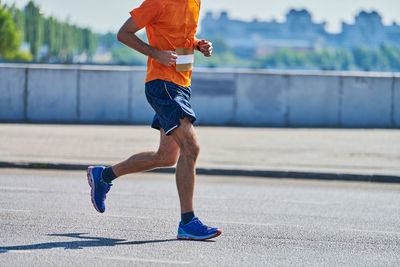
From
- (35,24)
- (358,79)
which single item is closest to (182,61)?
(358,79)

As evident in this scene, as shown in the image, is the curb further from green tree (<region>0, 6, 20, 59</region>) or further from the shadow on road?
green tree (<region>0, 6, 20, 59</region>)

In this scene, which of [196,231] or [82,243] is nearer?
[82,243]

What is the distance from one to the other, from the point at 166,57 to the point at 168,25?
282mm

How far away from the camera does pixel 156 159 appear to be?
599 centimetres

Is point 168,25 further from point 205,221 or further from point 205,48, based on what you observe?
point 205,221

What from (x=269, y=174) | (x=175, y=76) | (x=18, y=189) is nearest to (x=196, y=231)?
(x=175, y=76)

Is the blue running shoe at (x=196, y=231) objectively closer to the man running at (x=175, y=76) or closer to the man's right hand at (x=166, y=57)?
the man running at (x=175, y=76)

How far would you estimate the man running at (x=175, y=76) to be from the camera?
5645 mm

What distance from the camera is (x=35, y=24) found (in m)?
112

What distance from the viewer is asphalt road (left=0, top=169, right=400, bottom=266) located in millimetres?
5102

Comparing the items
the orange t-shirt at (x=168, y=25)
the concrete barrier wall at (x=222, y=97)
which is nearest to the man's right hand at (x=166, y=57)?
the orange t-shirt at (x=168, y=25)

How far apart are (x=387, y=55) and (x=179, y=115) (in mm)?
185713

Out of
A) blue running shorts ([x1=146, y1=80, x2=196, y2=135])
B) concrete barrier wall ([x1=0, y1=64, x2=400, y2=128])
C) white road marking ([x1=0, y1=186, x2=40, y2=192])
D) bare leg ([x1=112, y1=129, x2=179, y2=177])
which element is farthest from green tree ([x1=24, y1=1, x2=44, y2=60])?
blue running shorts ([x1=146, y1=80, x2=196, y2=135])

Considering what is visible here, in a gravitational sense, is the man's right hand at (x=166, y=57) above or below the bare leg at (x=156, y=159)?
above
